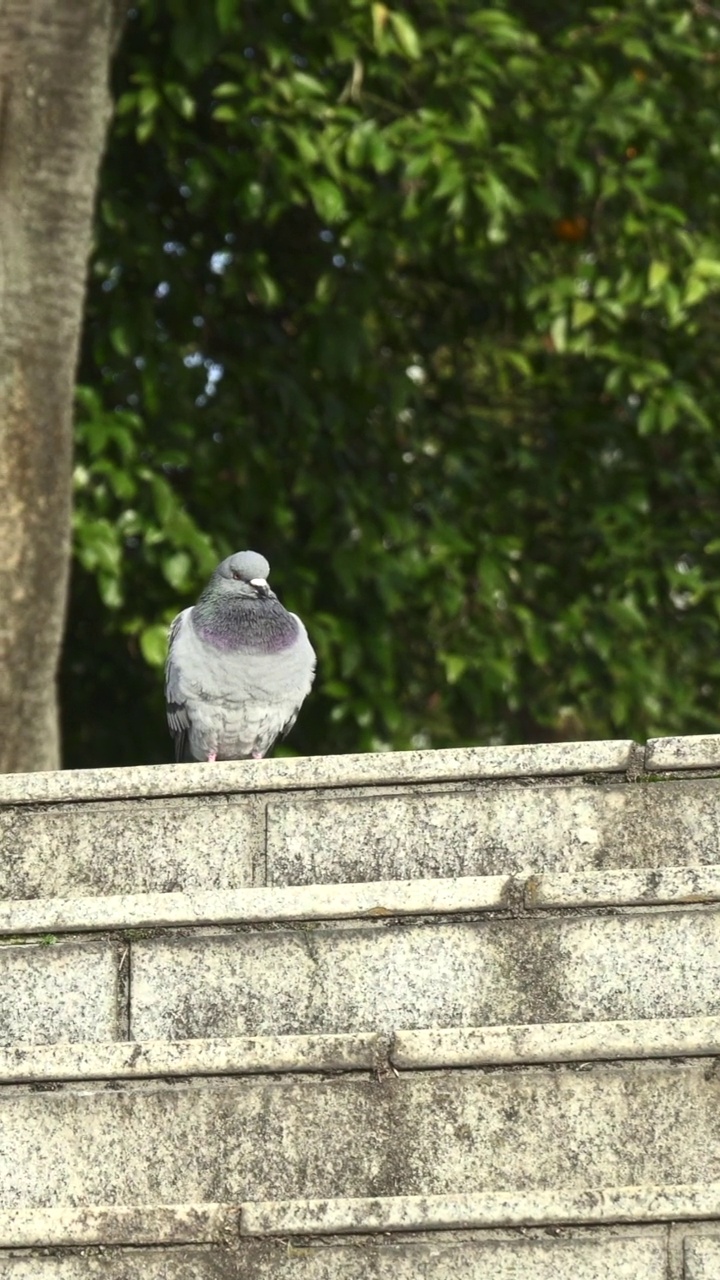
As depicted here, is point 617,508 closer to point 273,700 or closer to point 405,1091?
point 273,700

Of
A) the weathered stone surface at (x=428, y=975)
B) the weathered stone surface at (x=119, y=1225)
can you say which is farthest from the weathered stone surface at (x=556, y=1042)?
the weathered stone surface at (x=119, y=1225)

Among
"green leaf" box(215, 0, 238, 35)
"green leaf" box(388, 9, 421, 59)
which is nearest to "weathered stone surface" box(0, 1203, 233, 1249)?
"green leaf" box(215, 0, 238, 35)

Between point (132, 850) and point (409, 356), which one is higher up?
point (132, 850)

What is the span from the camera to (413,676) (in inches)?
407

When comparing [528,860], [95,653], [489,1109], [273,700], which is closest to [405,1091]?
[489,1109]

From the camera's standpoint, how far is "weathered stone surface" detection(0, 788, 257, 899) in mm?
4766

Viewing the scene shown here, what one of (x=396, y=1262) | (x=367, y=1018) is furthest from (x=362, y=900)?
(x=396, y=1262)

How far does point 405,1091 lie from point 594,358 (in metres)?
6.54

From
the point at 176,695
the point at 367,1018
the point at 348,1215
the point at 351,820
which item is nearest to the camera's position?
the point at 348,1215

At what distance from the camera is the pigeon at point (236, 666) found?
6633 mm

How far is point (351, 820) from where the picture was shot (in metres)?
4.73

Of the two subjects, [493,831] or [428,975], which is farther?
[493,831]

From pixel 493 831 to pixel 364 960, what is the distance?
0.47m

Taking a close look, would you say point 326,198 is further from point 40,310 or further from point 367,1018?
point 367,1018
